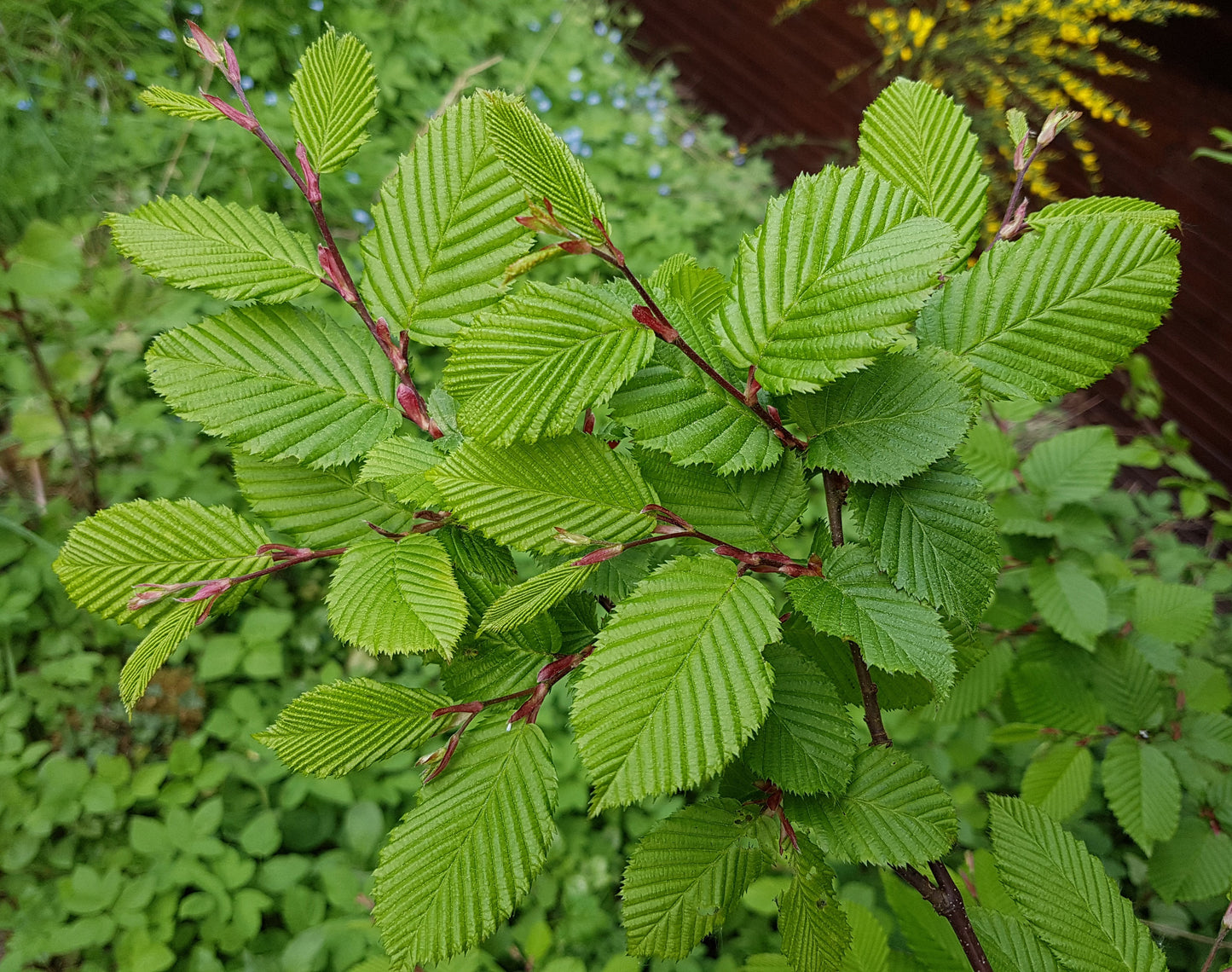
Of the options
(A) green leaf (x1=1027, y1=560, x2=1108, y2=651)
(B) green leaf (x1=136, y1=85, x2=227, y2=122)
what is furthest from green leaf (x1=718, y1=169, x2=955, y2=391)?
(A) green leaf (x1=1027, y1=560, x2=1108, y2=651)

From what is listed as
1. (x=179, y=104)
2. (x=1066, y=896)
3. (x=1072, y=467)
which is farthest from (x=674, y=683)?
(x=1072, y=467)

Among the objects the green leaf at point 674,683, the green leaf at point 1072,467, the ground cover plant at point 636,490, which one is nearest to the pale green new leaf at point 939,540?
the ground cover plant at point 636,490

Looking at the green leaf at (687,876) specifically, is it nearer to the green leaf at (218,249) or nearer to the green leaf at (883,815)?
the green leaf at (883,815)

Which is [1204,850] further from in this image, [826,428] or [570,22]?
[570,22]

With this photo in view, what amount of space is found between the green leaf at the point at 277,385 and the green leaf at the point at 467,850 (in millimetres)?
284

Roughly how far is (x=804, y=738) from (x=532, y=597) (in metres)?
0.28

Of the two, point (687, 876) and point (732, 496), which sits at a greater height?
point (732, 496)

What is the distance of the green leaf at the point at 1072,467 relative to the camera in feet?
5.32

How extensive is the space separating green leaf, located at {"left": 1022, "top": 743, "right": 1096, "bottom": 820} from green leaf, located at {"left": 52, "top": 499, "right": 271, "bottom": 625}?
142cm

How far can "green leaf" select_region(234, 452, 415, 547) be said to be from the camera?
685 millimetres

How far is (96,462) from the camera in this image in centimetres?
213

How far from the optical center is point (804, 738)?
66cm

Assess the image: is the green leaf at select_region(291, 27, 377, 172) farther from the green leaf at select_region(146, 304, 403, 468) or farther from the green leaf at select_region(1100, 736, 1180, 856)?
the green leaf at select_region(1100, 736, 1180, 856)

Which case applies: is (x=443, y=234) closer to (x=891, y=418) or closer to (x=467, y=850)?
(x=891, y=418)
